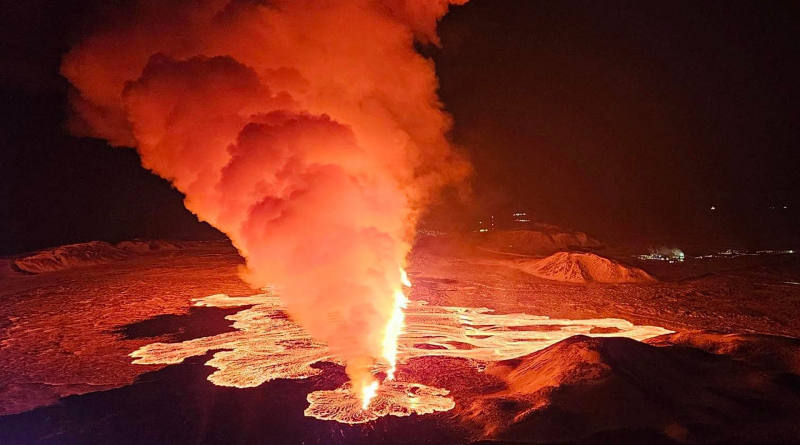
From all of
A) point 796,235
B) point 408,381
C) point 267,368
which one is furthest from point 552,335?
point 796,235

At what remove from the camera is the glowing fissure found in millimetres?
9398

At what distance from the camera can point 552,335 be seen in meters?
14.4

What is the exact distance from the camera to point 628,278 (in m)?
24.4

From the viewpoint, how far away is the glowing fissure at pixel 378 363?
30.8 feet

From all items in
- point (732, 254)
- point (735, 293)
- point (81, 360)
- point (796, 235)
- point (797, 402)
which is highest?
point (796, 235)

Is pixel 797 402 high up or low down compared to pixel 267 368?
up

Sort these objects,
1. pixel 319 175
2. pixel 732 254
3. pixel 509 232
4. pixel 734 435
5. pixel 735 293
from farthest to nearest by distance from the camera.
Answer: pixel 509 232 < pixel 732 254 < pixel 735 293 < pixel 319 175 < pixel 734 435

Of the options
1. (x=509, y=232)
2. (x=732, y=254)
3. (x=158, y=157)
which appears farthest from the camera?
(x=509, y=232)

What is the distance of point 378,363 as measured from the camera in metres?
11.5

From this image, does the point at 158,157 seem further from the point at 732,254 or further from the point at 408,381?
the point at 732,254

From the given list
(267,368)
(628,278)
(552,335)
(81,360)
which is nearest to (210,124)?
(81,360)

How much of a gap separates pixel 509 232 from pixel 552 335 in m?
Answer: 29.4

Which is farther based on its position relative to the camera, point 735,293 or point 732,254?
point 732,254

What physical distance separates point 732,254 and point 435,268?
23.0 metres
